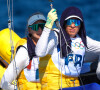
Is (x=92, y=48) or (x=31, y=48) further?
(x=92, y=48)

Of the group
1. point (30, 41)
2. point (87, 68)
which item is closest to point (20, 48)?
point (30, 41)

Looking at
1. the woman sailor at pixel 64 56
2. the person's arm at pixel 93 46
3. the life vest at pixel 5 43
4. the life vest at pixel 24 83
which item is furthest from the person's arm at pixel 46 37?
the life vest at pixel 5 43

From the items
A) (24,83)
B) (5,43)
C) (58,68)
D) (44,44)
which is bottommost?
(24,83)

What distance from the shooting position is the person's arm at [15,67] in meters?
2.27

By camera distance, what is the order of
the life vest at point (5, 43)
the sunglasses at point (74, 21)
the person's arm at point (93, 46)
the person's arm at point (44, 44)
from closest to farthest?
1. the person's arm at point (44, 44)
2. the sunglasses at point (74, 21)
3. the person's arm at point (93, 46)
4. the life vest at point (5, 43)

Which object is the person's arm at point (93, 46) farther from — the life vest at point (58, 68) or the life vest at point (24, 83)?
the life vest at point (24, 83)

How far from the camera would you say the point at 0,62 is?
3.16 metres

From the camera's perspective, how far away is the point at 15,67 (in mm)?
2268

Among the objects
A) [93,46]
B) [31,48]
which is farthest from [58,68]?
[93,46]

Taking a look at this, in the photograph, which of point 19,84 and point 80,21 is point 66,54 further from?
point 19,84

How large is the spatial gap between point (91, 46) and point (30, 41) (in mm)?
549

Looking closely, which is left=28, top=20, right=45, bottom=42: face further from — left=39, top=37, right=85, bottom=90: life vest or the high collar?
left=39, top=37, right=85, bottom=90: life vest

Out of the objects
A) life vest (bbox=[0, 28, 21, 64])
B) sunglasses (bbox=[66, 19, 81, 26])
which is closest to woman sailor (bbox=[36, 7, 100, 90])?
sunglasses (bbox=[66, 19, 81, 26])

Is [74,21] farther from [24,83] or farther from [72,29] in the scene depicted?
[24,83]
